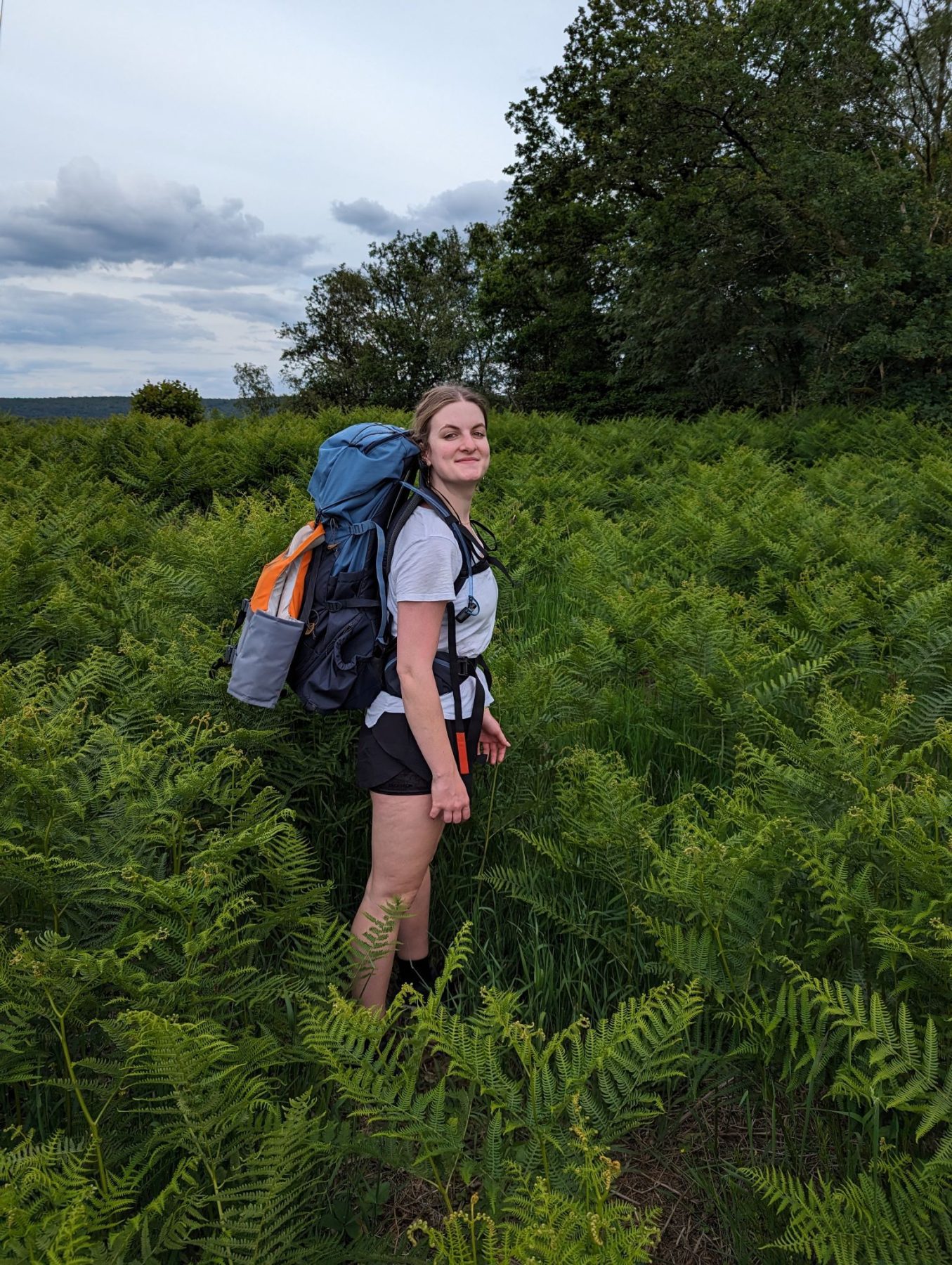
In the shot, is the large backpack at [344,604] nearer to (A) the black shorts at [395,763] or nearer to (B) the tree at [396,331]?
(A) the black shorts at [395,763]

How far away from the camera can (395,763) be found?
105 inches

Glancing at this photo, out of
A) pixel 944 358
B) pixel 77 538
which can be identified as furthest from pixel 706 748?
pixel 944 358

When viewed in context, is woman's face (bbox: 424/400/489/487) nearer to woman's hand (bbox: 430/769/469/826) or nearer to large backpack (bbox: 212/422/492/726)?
large backpack (bbox: 212/422/492/726)

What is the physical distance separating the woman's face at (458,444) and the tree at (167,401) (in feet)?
67.8

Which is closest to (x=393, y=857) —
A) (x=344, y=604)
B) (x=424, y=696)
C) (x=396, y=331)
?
(x=424, y=696)

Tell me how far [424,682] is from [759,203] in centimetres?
1735

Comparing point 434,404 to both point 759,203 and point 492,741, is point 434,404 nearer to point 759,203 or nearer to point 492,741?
point 492,741

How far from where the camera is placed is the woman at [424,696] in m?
2.54

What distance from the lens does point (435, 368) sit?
49000 mm

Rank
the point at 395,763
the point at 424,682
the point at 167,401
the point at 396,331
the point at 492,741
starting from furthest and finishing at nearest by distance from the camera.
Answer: the point at 396,331 → the point at 167,401 → the point at 492,741 → the point at 395,763 → the point at 424,682

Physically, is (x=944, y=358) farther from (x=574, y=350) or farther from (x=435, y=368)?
(x=435, y=368)

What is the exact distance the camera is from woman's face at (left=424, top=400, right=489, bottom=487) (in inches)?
107

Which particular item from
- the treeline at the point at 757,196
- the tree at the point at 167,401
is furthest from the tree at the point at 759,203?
the tree at the point at 167,401

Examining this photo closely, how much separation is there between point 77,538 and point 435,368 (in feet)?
150
